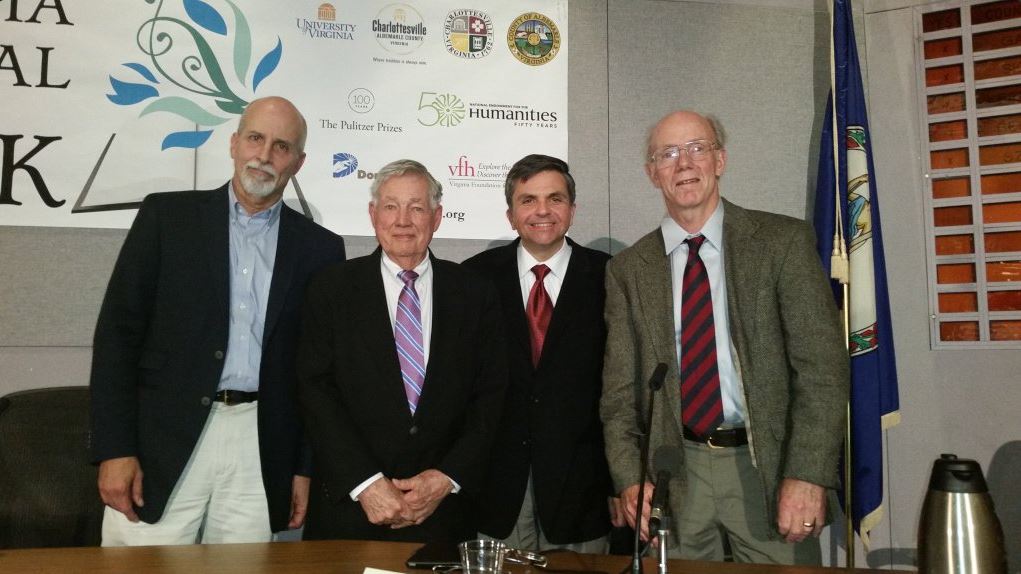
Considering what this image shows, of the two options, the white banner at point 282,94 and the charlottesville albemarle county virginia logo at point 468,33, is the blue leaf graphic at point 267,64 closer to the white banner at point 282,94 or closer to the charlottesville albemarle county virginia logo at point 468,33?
the white banner at point 282,94

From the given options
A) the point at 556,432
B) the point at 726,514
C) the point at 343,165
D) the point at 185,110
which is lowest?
the point at 726,514

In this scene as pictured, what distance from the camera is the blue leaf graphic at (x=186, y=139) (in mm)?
3127

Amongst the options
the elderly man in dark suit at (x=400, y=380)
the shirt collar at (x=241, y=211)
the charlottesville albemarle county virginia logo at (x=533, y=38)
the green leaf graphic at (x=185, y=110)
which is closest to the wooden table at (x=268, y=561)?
the elderly man in dark suit at (x=400, y=380)

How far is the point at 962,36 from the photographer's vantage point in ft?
11.5

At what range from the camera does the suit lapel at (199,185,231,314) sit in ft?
8.02

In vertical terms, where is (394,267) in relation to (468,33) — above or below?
below

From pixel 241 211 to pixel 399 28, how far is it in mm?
1230

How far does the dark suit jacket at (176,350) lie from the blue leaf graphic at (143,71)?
859 millimetres

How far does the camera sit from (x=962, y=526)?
45.3 inches

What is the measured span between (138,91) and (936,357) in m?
3.60

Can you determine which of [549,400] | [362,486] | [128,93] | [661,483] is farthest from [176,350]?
[661,483]

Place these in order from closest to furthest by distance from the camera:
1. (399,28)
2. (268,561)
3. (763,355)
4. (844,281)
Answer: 1. (268,561)
2. (763,355)
3. (844,281)
4. (399,28)

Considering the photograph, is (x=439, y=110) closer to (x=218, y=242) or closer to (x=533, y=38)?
(x=533, y=38)

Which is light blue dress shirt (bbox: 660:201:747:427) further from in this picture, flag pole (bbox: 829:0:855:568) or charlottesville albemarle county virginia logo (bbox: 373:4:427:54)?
charlottesville albemarle county virginia logo (bbox: 373:4:427:54)
